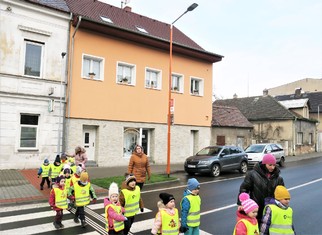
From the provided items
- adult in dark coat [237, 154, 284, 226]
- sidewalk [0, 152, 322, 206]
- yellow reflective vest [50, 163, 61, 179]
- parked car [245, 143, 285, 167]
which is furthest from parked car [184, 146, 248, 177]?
adult in dark coat [237, 154, 284, 226]

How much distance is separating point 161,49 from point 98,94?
5.90m

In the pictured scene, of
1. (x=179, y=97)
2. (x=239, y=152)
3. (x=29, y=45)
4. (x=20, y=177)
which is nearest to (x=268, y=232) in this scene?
(x=20, y=177)

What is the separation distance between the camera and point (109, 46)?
1777 centimetres

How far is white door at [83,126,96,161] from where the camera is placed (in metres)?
17.1

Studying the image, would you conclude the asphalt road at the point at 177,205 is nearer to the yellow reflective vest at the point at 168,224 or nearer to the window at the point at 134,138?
the yellow reflective vest at the point at 168,224

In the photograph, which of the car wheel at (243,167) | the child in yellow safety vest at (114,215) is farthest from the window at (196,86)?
the child in yellow safety vest at (114,215)

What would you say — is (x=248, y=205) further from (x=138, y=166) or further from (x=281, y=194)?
(x=138, y=166)

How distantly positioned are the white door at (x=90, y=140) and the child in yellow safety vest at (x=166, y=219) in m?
13.3

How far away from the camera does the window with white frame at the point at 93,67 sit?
17.1 meters

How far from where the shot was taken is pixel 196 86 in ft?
75.2

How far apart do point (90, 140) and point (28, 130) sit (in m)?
3.56

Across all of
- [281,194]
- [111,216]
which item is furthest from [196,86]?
[281,194]

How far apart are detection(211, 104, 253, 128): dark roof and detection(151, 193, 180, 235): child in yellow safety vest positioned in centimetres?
1946

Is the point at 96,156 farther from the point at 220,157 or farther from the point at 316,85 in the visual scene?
the point at 316,85
